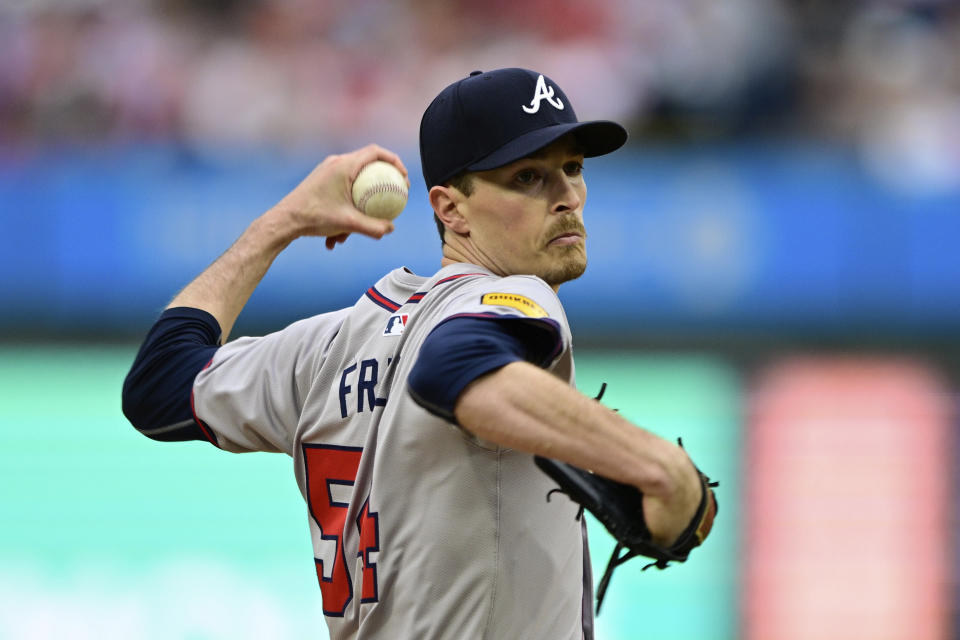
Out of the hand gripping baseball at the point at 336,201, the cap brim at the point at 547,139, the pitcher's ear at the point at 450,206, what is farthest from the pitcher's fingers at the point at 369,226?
the cap brim at the point at 547,139

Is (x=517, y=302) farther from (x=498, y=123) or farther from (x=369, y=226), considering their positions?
(x=369, y=226)

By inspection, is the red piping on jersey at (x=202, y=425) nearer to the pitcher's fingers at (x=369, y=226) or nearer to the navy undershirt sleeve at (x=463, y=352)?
the pitcher's fingers at (x=369, y=226)

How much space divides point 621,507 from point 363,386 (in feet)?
1.95

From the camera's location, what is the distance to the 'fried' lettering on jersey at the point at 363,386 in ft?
6.93

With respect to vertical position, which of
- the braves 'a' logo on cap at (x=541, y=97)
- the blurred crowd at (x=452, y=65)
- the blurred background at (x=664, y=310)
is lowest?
the blurred background at (x=664, y=310)

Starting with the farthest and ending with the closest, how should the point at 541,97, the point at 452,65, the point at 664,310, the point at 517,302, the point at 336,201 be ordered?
the point at 452,65 < the point at 664,310 < the point at 336,201 < the point at 541,97 < the point at 517,302

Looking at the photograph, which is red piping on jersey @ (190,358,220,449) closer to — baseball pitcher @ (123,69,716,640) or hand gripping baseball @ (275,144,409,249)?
baseball pitcher @ (123,69,716,640)

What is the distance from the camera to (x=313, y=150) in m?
7.27

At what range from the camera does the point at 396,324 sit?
215 centimetres

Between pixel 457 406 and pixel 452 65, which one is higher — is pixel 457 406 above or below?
below

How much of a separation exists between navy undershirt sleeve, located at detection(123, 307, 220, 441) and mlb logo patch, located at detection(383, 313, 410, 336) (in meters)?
0.50

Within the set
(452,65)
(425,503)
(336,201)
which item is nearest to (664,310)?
(452,65)

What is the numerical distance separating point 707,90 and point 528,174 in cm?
540

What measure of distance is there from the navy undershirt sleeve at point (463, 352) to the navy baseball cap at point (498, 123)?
1.66ft
